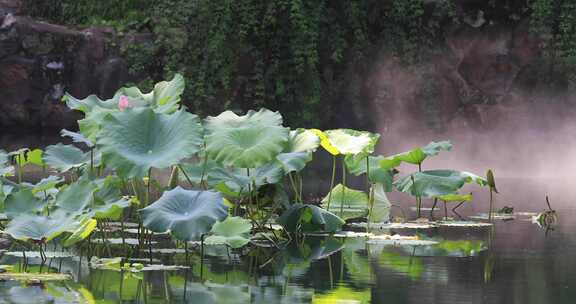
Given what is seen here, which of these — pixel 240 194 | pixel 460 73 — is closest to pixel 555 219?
pixel 240 194

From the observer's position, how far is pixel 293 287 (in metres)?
3.65

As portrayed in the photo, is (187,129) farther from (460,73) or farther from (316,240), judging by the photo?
(460,73)

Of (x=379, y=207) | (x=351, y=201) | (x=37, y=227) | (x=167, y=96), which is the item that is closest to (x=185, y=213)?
(x=37, y=227)

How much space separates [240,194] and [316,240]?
42cm

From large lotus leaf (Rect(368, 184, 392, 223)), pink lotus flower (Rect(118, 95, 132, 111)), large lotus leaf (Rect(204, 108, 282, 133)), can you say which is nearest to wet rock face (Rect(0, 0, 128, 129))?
large lotus leaf (Rect(368, 184, 392, 223))

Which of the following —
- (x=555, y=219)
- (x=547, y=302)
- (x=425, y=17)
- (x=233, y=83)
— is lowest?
(x=547, y=302)

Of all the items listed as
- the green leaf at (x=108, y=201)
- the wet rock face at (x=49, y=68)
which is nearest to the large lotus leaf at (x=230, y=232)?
the green leaf at (x=108, y=201)

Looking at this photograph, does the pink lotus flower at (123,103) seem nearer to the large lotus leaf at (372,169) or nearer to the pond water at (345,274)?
the pond water at (345,274)

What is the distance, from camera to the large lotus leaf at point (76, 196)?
443cm

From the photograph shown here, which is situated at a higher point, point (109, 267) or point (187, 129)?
point (187, 129)

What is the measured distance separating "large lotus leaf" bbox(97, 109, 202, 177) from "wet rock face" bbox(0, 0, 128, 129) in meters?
7.20

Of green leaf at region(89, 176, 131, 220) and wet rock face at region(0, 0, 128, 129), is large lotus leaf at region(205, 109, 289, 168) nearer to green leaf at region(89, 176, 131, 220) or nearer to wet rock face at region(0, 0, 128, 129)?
green leaf at region(89, 176, 131, 220)

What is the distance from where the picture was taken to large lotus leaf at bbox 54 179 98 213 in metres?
4.43

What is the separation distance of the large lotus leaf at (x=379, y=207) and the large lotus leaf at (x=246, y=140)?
1052 millimetres
